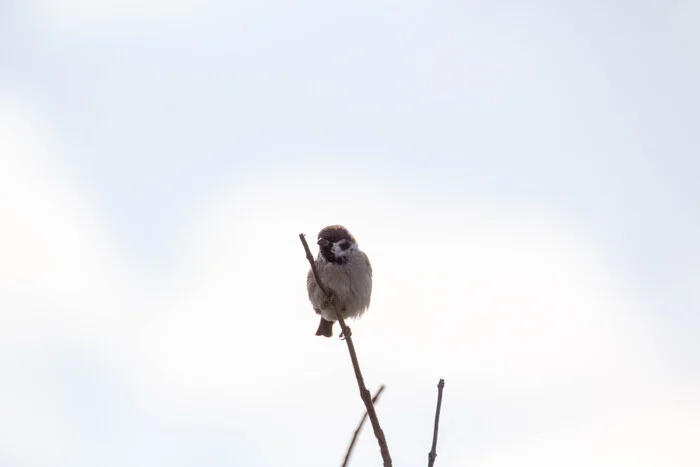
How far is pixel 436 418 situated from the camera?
11.2 feet

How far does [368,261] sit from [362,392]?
5.74 meters

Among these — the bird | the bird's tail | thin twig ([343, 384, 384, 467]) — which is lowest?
thin twig ([343, 384, 384, 467])

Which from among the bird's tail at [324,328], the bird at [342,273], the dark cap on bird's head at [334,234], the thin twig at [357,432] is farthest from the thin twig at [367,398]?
the bird's tail at [324,328]

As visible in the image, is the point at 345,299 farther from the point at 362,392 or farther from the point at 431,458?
the point at 431,458

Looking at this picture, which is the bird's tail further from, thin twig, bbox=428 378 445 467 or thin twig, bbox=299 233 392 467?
thin twig, bbox=428 378 445 467

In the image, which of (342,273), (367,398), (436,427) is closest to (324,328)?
(342,273)

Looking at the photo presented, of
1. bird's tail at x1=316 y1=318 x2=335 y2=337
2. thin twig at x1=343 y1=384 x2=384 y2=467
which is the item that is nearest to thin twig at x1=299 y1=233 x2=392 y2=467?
thin twig at x1=343 y1=384 x2=384 y2=467

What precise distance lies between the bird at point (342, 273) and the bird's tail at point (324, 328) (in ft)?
3.65

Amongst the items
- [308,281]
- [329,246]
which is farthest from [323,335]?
[329,246]

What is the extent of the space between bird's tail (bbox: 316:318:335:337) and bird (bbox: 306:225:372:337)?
1.11 metres

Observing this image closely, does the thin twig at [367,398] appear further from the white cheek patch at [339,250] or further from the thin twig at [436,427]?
the white cheek patch at [339,250]

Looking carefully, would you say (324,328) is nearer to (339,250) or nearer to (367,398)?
(339,250)

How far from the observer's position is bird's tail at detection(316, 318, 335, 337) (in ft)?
34.6

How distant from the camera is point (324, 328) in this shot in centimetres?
1055
